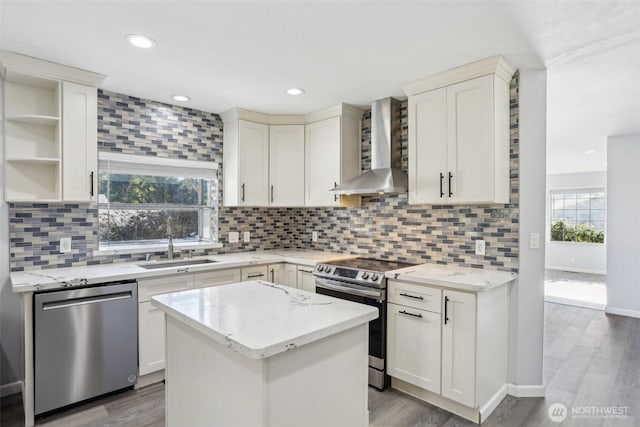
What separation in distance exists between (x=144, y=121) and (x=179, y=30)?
1.52m

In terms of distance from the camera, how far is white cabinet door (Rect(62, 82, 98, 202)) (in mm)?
2664

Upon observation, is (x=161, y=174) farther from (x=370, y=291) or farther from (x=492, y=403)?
(x=492, y=403)

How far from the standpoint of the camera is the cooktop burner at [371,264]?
2.99 meters

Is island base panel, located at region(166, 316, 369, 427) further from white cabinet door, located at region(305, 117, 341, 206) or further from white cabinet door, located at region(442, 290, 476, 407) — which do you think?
white cabinet door, located at region(305, 117, 341, 206)

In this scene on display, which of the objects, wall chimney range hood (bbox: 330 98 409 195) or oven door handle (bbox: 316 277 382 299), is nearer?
oven door handle (bbox: 316 277 382 299)

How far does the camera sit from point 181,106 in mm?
3553

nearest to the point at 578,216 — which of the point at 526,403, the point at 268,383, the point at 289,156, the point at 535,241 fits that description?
the point at 535,241

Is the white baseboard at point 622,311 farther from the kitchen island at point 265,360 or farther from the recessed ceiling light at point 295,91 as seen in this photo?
the recessed ceiling light at point 295,91

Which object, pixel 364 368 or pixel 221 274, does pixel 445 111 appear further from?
pixel 221 274

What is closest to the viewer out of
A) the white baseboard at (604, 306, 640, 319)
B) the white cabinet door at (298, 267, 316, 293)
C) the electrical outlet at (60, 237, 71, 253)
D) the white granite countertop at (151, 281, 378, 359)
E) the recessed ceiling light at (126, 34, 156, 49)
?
the white granite countertop at (151, 281, 378, 359)

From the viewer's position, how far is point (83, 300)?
2441 mm

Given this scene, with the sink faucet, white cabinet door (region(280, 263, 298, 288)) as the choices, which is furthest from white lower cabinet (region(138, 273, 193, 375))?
white cabinet door (region(280, 263, 298, 288))

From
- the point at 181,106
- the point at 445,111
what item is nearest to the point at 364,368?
the point at 445,111

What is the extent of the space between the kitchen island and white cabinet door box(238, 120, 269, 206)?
195 cm
